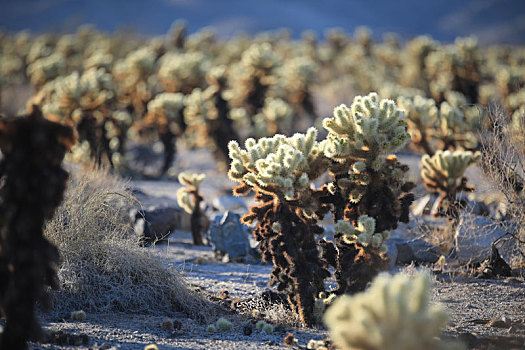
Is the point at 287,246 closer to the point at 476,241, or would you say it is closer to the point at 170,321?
the point at 170,321

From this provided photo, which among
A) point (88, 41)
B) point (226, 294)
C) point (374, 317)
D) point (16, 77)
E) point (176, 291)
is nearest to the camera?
point (374, 317)

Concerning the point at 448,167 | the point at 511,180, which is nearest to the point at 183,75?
the point at 448,167

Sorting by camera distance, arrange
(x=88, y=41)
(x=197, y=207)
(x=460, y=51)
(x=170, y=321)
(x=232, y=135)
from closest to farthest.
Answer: (x=170, y=321) → (x=197, y=207) → (x=232, y=135) → (x=460, y=51) → (x=88, y=41)

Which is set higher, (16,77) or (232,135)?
(16,77)

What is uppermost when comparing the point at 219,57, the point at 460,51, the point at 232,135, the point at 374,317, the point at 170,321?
the point at 219,57

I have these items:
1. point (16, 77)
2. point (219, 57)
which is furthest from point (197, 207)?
point (219, 57)

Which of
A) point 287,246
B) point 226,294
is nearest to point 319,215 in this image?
point 287,246


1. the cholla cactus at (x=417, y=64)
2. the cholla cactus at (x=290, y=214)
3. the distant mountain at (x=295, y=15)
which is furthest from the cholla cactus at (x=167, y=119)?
the distant mountain at (x=295, y=15)

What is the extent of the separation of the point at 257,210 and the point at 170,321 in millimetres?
1180

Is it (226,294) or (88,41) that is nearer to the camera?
(226,294)

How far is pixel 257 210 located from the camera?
16.8 feet

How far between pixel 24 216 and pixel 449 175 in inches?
235

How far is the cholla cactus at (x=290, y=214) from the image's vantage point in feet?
15.9

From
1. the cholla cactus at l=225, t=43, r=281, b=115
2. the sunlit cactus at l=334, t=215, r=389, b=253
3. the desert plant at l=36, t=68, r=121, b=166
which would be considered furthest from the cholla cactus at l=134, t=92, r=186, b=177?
the sunlit cactus at l=334, t=215, r=389, b=253
